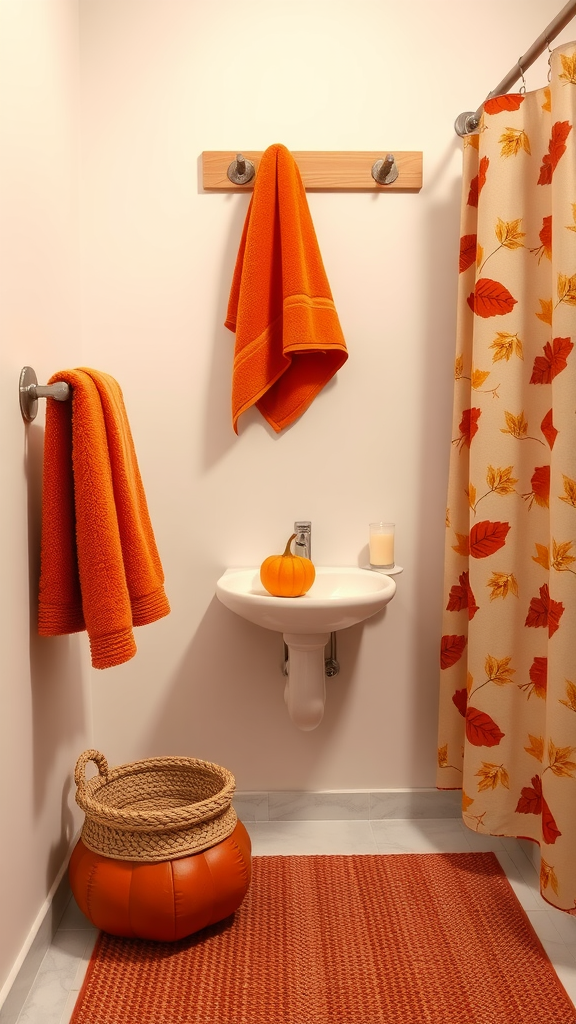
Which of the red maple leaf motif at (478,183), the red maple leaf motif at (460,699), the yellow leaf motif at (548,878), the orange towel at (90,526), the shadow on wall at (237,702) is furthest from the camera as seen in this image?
the shadow on wall at (237,702)

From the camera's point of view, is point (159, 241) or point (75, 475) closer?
point (75, 475)

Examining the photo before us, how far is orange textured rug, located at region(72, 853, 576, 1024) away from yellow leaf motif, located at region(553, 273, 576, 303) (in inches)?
50.8

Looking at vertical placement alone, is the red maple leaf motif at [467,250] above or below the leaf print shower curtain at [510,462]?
above

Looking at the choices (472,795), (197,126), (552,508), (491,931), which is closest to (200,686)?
(472,795)

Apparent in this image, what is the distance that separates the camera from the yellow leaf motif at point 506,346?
5.80 feet

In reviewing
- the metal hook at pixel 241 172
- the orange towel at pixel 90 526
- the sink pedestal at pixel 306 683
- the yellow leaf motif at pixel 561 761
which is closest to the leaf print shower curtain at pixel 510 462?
the yellow leaf motif at pixel 561 761

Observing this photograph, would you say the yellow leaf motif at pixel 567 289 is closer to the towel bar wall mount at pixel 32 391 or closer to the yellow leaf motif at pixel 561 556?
the yellow leaf motif at pixel 561 556

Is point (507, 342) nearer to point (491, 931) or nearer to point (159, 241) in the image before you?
point (159, 241)

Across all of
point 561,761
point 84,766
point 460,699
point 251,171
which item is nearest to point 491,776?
point 460,699

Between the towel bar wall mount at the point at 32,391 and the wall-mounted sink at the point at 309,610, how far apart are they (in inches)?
23.5

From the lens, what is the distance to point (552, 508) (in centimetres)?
157

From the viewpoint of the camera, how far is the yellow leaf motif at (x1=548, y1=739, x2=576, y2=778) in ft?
5.07

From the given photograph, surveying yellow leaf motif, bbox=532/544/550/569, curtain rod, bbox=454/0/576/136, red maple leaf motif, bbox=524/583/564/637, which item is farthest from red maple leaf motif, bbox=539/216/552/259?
red maple leaf motif, bbox=524/583/564/637

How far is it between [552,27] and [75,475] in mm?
1294
